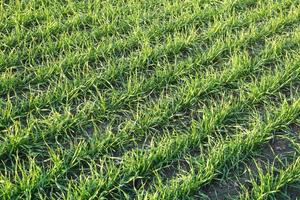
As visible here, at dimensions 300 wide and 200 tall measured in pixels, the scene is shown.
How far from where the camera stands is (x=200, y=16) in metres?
4.77

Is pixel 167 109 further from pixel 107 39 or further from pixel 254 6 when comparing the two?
pixel 254 6

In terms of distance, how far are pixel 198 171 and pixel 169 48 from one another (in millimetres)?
1502

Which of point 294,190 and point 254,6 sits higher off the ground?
point 254,6

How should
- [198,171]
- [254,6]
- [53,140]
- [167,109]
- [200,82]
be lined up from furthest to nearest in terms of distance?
[254,6] → [200,82] → [167,109] → [53,140] → [198,171]

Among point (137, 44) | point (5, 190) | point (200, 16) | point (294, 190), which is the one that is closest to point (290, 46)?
point (200, 16)

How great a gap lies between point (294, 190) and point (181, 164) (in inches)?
26.3

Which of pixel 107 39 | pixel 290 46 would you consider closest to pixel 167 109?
pixel 107 39

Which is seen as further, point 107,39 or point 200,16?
point 200,16

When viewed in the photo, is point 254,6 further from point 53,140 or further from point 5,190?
point 5,190

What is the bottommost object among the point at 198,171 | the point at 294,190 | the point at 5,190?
the point at 294,190

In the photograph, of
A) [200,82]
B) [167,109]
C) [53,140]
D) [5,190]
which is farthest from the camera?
[200,82]

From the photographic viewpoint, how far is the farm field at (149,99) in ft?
9.60

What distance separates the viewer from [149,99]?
12.0ft

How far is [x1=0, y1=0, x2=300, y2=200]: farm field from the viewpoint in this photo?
2926 millimetres
